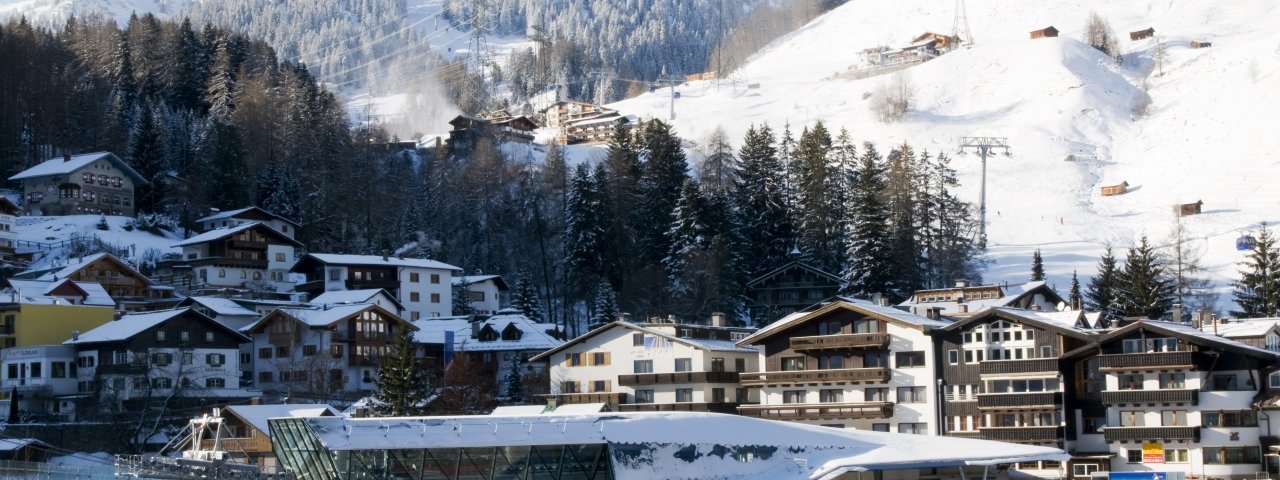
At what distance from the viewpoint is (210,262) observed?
9844 centimetres

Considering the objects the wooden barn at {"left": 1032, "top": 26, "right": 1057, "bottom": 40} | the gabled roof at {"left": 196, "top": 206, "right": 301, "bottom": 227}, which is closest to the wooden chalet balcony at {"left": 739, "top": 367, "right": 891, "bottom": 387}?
the gabled roof at {"left": 196, "top": 206, "right": 301, "bottom": 227}

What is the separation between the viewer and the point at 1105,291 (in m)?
86.8

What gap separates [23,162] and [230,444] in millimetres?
67914

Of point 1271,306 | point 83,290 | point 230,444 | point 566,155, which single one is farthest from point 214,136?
point 1271,306

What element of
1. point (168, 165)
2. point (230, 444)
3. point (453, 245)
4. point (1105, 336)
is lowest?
point (230, 444)

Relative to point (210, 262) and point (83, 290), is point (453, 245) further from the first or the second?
point (83, 290)

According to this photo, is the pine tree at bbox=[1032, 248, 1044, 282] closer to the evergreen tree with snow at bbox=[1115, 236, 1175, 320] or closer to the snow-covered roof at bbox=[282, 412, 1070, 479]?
the evergreen tree with snow at bbox=[1115, 236, 1175, 320]

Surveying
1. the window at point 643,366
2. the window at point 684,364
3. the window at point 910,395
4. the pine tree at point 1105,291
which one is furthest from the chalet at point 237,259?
the pine tree at point 1105,291

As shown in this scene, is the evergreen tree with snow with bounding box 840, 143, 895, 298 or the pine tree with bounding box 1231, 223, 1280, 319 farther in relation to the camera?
the evergreen tree with snow with bounding box 840, 143, 895, 298

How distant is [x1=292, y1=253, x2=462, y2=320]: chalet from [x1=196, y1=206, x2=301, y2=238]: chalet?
763cm

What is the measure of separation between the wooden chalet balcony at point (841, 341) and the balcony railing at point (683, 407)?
4764mm

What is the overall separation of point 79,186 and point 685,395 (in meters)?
63.2

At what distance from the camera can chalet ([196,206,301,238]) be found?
4094 inches

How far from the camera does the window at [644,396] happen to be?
68.2 meters
